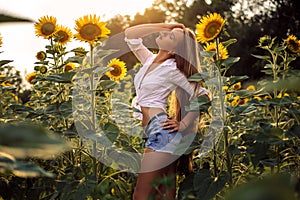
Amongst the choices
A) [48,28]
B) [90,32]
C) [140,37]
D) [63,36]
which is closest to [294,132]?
[90,32]

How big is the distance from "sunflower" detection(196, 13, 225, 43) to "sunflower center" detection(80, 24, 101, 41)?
55cm

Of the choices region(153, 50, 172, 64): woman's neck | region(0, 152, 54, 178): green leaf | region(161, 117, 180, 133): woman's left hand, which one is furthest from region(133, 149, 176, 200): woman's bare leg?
region(0, 152, 54, 178): green leaf

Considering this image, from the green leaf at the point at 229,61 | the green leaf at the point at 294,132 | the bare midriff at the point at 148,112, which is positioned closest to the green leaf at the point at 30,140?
the green leaf at the point at 294,132

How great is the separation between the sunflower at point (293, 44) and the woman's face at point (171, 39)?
2.00ft

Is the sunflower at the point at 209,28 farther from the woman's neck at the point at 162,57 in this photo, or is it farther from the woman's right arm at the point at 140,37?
the woman's right arm at the point at 140,37

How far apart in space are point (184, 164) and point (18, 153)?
256cm

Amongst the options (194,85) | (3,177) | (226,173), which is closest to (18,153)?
(226,173)

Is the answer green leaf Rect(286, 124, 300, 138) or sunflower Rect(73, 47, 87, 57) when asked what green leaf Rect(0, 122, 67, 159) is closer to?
green leaf Rect(286, 124, 300, 138)

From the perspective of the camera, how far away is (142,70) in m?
3.24

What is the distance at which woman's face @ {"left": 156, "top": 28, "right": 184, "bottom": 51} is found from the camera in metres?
3.17

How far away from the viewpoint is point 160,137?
2.94 metres

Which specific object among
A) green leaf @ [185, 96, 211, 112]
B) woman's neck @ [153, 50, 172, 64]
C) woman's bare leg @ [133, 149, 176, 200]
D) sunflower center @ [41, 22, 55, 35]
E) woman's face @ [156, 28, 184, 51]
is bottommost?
woman's bare leg @ [133, 149, 176, 200]

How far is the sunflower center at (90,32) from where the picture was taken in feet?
9.58

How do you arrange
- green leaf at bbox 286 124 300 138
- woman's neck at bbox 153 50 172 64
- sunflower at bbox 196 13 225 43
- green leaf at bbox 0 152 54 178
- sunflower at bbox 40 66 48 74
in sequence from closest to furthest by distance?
green leaf at bbox 0 152 54 178
green leaf at bbox 286 124 300 138
sunflower at bbox 196 13 225 43
woman's neck at bbox 153 50 172 64
sunflower at bbox 40 66 48 74
